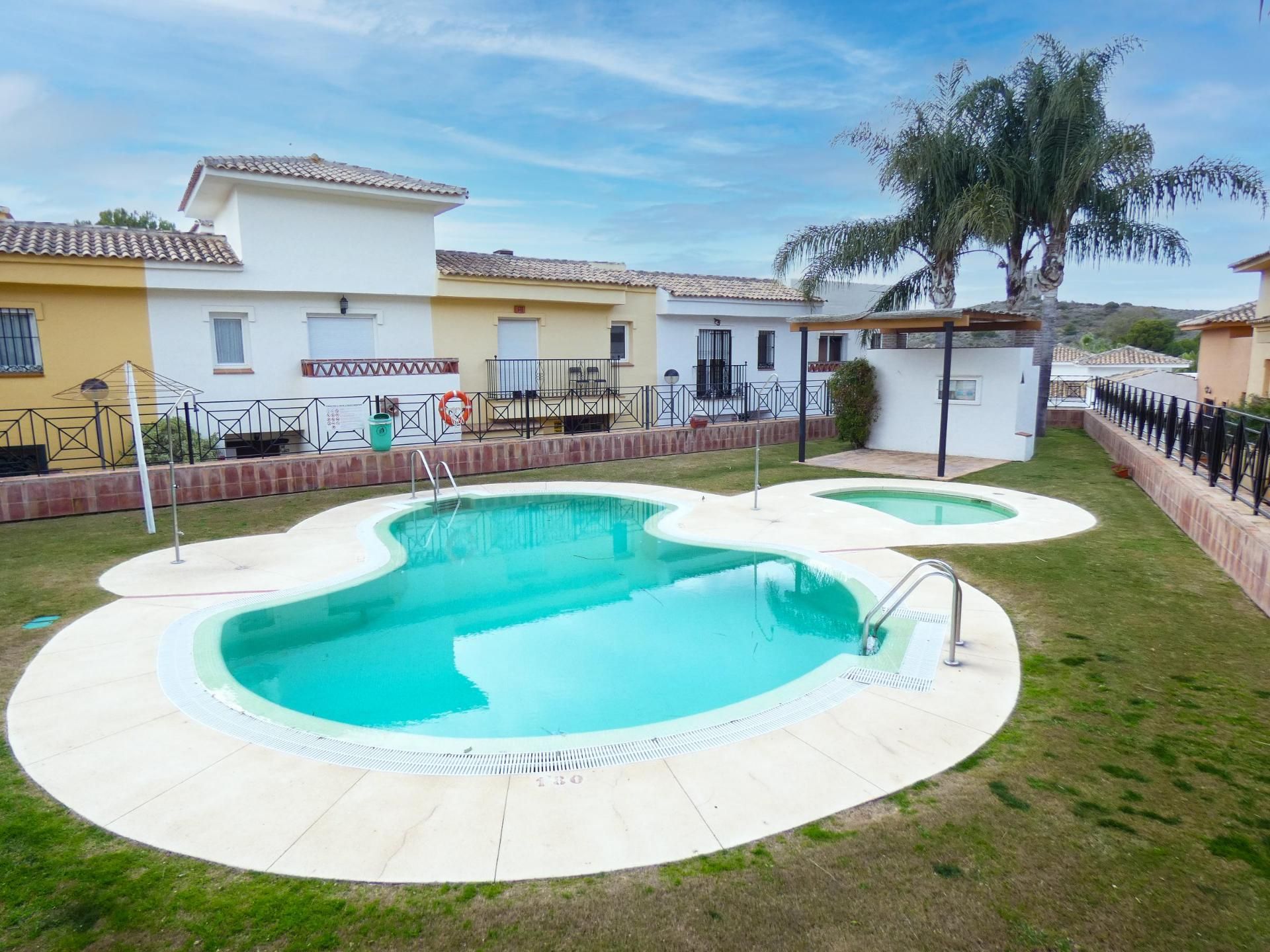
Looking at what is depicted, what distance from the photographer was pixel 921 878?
3.37 m

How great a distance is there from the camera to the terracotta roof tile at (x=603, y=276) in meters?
19.5

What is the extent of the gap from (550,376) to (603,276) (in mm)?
3622

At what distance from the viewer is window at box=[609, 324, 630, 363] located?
2212 cm

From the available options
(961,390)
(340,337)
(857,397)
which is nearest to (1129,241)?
(961,390)

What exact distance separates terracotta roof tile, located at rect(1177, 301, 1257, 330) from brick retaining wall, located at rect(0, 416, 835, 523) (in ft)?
43.5

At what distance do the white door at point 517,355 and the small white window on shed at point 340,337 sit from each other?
3.31 metres

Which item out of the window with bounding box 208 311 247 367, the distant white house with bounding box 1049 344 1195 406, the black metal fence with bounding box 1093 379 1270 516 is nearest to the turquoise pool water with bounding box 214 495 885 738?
the black metal fence with bounding box 1093 379 1270 516

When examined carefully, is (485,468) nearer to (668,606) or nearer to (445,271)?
(445,271)

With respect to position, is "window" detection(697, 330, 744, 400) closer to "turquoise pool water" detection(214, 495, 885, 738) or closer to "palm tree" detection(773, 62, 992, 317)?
"palm tree" detection(773, 62, 992, 317)

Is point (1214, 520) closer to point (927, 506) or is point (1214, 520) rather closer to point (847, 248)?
point (927, 506)

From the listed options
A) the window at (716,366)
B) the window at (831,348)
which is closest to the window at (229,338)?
the window at (716,366)

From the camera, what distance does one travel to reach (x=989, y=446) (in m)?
16.7

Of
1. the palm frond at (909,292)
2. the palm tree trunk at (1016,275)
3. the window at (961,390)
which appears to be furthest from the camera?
the palm frond at (909,292)

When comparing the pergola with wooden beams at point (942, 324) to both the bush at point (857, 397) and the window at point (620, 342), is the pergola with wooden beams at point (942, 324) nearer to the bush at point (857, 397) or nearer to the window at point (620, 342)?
the bush at point (857, 397)
